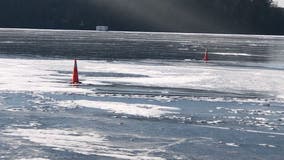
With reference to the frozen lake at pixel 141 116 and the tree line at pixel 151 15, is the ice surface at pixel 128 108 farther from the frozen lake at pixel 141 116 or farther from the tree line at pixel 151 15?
the tree line at pixel 151 15

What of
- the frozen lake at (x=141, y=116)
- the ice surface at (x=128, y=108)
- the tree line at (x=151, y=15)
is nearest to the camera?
the frozen lake at (x=141, y=116)

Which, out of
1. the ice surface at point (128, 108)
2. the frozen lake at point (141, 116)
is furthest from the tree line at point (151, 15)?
the ice surface at point (128, 108)

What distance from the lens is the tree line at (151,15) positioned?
154 m

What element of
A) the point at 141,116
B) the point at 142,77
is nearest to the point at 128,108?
the point at 141,116

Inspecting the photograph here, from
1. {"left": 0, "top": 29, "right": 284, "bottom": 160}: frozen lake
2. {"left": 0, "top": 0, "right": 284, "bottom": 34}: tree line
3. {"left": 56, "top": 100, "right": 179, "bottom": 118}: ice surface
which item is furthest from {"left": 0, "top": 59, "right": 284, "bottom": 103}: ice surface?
{"left": 0, "top": 0, "right": 284, "bottom": 34}: tree line

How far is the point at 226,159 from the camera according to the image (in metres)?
9.82

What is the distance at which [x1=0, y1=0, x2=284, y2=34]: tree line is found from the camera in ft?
506

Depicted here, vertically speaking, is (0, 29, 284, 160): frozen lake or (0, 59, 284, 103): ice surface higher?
(0, 29, 284, 160): frozen lake

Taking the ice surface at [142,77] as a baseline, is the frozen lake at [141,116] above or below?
above

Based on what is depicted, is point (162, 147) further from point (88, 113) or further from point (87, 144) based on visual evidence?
point (88, 113)

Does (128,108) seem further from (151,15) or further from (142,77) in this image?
(151,15)

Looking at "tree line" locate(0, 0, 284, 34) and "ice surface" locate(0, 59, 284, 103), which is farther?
"tree line" locate(0, 0, 284, 34)

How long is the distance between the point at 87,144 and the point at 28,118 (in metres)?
3.06

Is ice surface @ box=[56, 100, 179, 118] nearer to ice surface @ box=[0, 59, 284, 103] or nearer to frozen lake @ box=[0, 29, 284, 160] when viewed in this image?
frozen lake @ box=[0, 29, 284, 160]
